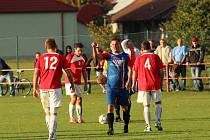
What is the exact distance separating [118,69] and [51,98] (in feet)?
6.79

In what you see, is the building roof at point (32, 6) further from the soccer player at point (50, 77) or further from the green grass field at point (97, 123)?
the soccer player at point (50, 77)

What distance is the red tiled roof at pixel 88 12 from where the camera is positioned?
6247 cm

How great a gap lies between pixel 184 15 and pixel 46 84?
30012 millimetres

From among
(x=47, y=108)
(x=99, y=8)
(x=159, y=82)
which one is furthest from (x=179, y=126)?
(x=99, y=8)

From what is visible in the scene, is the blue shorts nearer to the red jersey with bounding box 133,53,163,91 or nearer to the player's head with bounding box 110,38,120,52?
the red jersey with bounding box 133,53,163,91

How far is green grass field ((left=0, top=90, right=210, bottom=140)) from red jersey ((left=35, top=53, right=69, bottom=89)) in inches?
49.2

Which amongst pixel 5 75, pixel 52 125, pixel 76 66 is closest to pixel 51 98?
pixel 52 125

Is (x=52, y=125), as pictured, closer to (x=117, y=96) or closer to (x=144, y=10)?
(x=117, y=96)

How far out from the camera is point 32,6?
6028cm

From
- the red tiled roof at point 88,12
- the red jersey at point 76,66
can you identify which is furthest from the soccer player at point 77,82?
the red tiled roof at point 88,12

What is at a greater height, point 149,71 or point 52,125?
point 149,71

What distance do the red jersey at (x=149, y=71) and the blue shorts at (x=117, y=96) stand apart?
37 cm

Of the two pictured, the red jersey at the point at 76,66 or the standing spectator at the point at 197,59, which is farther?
the standing spectator at the point at 197,59

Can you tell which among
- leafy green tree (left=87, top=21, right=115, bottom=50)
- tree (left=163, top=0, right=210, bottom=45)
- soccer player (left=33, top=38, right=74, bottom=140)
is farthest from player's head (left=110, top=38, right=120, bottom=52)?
leafy green tree (left=87, top=21, right=115, bottom=50)
